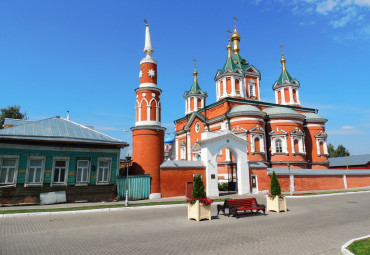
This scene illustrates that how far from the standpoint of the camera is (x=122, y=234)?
8625mm

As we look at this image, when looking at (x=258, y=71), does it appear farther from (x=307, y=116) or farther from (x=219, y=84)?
(x=307, y=116)

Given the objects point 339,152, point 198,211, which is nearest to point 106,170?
point 198,211

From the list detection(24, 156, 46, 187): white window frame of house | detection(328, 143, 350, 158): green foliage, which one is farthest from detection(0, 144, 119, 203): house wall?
detection(328, 143, 350, 158): green foliage

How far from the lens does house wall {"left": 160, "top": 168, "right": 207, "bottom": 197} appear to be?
2064cm

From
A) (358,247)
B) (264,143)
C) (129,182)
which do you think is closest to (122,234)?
(358,247)

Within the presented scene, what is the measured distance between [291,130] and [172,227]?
27.1 metres

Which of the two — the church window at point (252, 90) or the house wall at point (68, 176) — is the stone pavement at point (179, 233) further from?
the church window at point (252, 90)

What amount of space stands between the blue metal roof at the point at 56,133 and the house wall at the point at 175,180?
451cm

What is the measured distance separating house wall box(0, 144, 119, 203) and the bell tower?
2.35m

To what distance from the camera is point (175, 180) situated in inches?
833

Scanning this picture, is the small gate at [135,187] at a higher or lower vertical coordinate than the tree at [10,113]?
lower

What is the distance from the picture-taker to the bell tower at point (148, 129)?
20.6 meters

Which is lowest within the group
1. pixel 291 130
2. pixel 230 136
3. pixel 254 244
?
pixel 254 244

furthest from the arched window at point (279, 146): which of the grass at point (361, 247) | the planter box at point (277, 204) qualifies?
the grass at point (361, 247)
